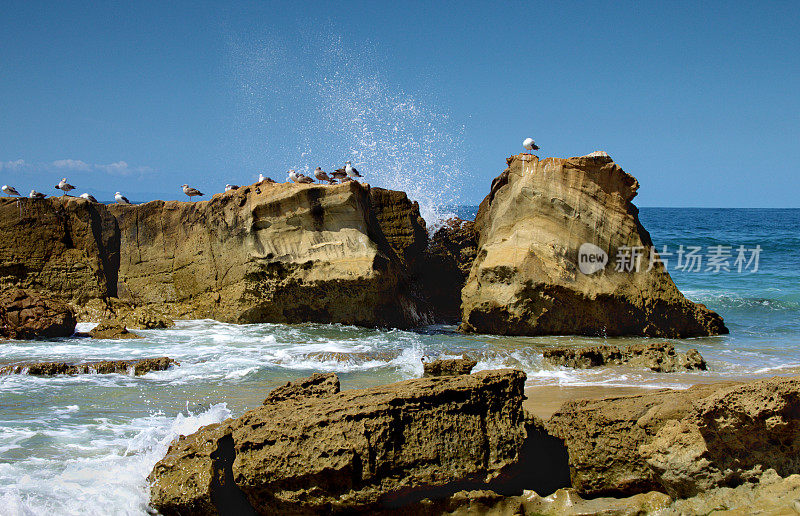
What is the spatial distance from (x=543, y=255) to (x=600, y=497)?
6.97 metres

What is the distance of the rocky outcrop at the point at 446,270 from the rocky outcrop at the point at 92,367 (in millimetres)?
6524

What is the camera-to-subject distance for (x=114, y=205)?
45.5 feet

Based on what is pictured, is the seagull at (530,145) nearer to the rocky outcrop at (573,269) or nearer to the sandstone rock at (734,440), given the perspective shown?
the rocky outcrop at (573,269)

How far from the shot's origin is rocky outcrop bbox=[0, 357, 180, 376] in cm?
813

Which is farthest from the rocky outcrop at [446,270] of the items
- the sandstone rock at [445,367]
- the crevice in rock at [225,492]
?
the crevice in rock at [225,492]

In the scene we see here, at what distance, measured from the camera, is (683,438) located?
3.89m

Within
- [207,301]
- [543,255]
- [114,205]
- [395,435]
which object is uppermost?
[114,205]

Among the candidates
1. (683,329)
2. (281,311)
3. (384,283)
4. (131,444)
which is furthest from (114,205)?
(683,329)

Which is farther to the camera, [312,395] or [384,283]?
[384,283]

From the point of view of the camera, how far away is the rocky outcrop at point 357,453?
12.5 feet

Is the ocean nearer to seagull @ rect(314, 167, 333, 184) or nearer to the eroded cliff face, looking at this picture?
the eroded cliff face

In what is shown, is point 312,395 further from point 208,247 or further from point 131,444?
point 208,247

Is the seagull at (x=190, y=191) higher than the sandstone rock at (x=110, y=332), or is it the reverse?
the seagull at (x=190, y=191)

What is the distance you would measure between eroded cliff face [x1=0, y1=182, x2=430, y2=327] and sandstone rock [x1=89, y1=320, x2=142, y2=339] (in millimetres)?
1749
